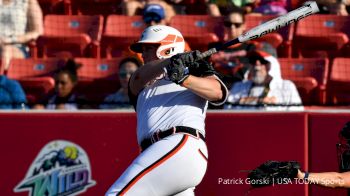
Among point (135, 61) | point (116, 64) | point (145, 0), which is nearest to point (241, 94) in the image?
point (135, 61)

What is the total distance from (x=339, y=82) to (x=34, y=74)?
11.6 ft

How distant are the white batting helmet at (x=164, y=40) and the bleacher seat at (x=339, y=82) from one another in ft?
14.2

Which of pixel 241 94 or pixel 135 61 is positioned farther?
pixel 135 61

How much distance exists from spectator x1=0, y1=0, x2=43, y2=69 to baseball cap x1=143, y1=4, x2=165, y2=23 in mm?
1410

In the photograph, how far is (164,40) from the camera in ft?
18.8

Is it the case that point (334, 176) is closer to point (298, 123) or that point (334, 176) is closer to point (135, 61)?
point (298, 123)

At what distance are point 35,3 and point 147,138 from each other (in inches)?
239

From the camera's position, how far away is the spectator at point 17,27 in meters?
11.0

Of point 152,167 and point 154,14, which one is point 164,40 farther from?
point 154,14

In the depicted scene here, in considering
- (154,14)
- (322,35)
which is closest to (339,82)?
(322,35)

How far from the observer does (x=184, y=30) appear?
1104 centimetres

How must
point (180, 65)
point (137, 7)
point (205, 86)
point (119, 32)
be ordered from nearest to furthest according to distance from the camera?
1. point (180, 65)
2. point (205, 86)
3. point (119, 32)
4. point (137, 7)

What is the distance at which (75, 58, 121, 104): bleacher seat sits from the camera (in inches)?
394

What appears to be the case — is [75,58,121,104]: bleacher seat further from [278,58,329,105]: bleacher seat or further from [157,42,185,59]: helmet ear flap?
[157,42,185,59]: helmet ear flap
